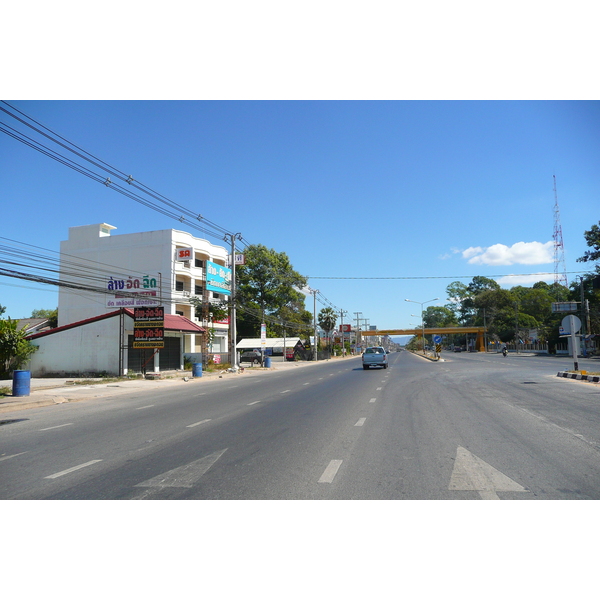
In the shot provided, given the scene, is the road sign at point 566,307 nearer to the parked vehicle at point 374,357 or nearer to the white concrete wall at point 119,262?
the parked vehicle at point 374,357

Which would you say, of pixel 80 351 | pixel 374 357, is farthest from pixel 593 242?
pixel 80 351

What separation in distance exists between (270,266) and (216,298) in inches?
727

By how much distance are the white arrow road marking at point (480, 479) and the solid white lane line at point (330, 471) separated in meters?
1.48

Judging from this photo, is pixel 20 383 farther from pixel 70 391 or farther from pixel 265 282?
pixel 265 282

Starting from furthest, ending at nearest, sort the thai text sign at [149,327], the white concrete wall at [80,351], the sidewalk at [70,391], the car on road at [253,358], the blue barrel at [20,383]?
the car on road at [253,358], the white concrete wall at [80,351], the thai text sign at [149,327], the blue barrel at [20,383], the sidewalk at [70,391]

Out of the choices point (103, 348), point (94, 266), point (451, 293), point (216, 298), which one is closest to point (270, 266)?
point (216, 298)

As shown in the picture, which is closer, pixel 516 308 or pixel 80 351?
pixel 80 351

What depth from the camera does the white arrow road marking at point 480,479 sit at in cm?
565

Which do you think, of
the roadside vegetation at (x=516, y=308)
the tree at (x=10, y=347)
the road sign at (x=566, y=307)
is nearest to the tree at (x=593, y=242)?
the roadside vegetation at (x=516, y=308)

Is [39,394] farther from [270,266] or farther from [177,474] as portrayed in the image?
[270,266]

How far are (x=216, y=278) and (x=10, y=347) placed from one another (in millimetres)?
22713

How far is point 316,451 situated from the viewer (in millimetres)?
7883

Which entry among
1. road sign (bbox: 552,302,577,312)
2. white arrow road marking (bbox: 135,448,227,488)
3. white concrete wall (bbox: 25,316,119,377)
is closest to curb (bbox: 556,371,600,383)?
road sign (bbox: 552,302,577,312)

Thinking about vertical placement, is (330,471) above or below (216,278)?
below
